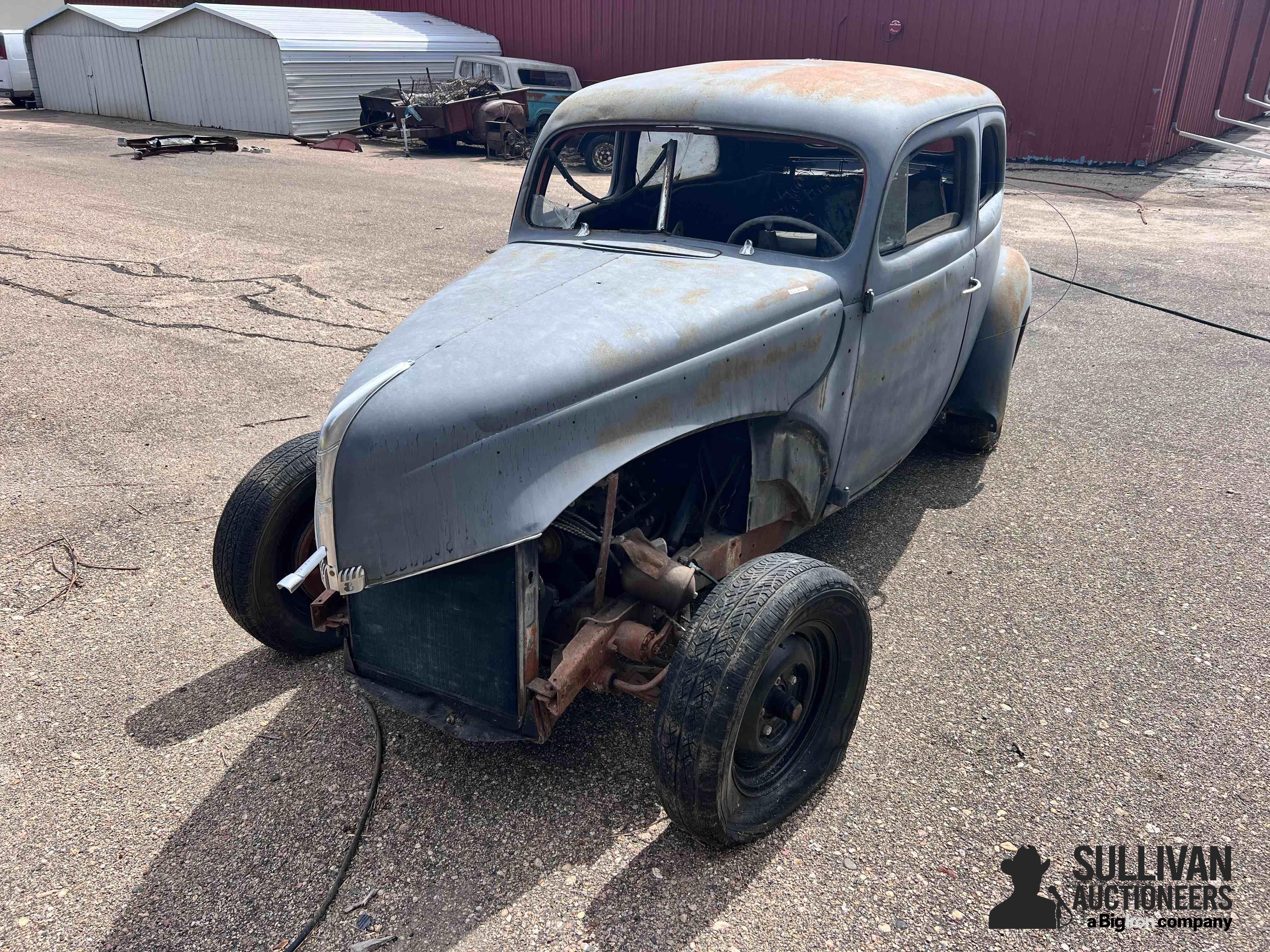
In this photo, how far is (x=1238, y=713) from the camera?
Result: 318cm

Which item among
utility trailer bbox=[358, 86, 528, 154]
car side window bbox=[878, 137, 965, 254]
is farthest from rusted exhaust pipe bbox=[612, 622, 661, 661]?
utility trailer bbox=[358, 86, 528, 154]

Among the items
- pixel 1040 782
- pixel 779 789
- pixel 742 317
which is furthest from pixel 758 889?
pixel 742 317

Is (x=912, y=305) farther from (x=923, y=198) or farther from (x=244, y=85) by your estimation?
(x=244, y=85)

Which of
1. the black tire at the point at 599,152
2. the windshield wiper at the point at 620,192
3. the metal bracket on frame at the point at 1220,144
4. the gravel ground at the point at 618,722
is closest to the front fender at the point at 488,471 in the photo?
the gravel ground at the point at 618,722

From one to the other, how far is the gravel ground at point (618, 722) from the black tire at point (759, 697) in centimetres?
15

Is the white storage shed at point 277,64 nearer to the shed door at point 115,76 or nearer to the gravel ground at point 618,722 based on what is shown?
the shed door at point 115,76

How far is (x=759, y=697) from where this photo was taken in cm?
255

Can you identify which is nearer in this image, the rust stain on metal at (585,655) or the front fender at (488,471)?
the front fender at (488,471)

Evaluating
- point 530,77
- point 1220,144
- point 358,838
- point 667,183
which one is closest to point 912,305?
point 667,183

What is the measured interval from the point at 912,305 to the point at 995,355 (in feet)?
4.33

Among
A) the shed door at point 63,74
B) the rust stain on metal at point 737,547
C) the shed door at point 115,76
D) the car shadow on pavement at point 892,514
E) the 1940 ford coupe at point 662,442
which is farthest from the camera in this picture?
the shed door at point 63,74

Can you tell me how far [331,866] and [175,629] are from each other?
141 cm

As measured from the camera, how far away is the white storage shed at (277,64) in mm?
19453

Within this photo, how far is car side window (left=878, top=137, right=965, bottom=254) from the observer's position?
342cm
